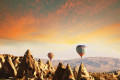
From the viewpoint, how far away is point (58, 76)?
38.7 m

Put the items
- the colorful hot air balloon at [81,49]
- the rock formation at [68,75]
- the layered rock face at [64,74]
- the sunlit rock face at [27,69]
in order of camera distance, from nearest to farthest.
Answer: the rock formation at [68,75] → the layered rock face at [64,74] → the sunlit rock face at [27,69] → the colorful hot air balloon at [81,49]

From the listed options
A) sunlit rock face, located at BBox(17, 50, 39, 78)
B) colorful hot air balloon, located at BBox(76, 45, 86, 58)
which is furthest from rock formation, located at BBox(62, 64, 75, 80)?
colorful hot air balloon, located at BBox(76, 45, 86, 58)

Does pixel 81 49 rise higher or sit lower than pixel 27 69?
higher

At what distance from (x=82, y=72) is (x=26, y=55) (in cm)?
2033

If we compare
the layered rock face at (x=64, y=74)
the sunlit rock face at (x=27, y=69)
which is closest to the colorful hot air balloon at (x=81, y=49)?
the sunlit rock face at (x=27, y=69)

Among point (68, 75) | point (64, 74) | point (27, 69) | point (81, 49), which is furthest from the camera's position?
point (81, 49)

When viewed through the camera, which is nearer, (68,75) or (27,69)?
(68,75)

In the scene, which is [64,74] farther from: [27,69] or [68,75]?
[27,69]

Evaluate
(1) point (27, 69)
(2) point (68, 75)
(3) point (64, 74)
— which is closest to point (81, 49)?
(1) point (27, 69)

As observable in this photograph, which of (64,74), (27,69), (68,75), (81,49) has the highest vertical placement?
(81,49)

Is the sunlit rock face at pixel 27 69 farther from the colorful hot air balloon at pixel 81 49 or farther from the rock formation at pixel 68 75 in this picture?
the colorful hot air balloon at pixel 81 49

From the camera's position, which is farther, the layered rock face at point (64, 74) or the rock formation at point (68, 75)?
the layered rock face at point (64, 74)

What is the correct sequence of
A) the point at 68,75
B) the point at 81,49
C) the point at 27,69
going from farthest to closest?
the point at 81,49 < the point at 27,69 < the point at 68,75

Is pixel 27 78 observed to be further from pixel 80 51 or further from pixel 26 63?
pixel 80 51
